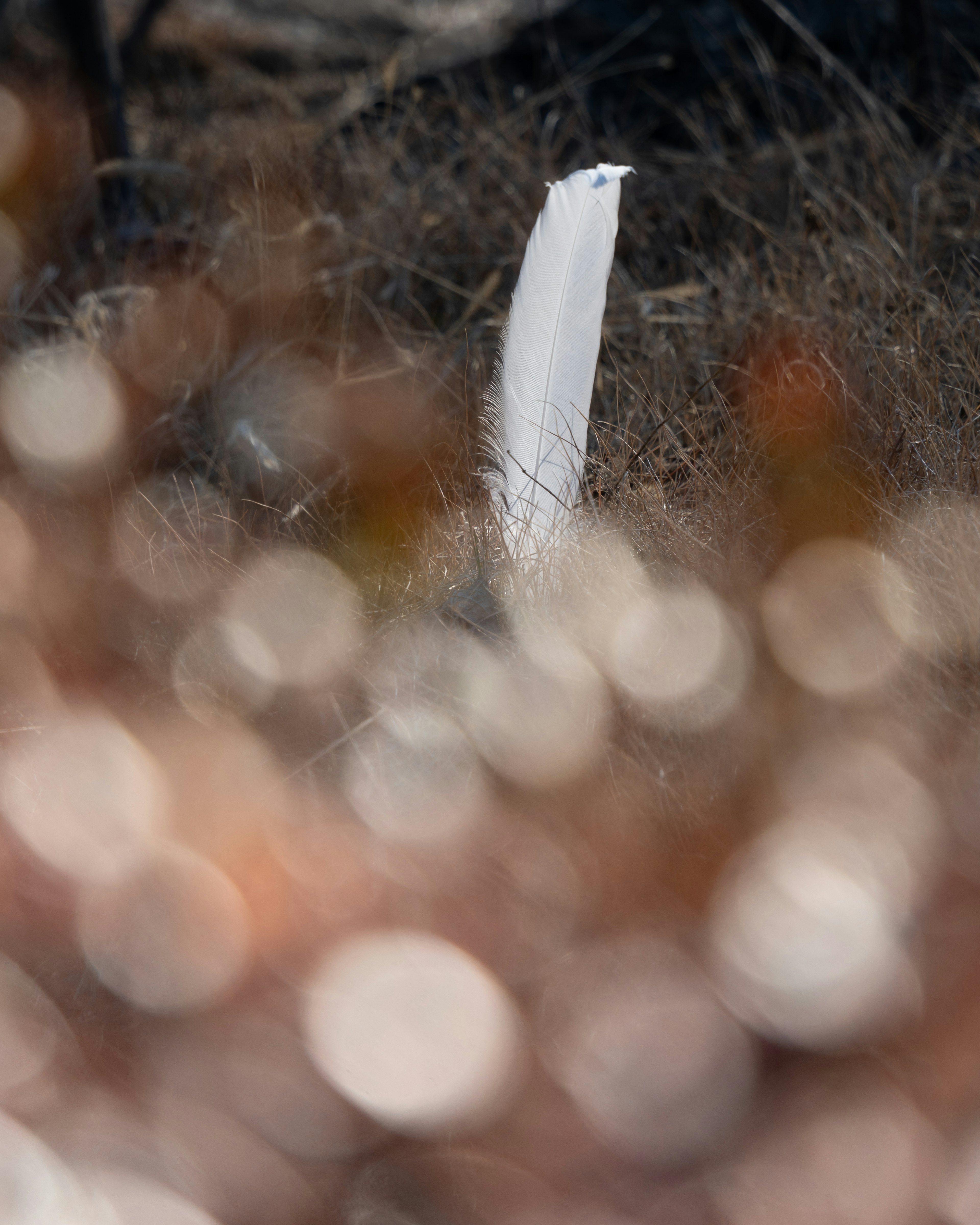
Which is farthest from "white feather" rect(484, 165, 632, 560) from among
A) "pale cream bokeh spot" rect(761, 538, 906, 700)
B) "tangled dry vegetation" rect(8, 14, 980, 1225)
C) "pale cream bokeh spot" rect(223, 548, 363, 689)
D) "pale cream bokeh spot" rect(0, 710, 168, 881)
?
"pale cream bokeh spot" rect(0, 710, 168, 881)

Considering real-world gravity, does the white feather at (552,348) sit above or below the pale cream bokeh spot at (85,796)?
above

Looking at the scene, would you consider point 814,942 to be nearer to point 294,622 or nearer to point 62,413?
point 294,622

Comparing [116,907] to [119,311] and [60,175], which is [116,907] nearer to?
[119,311]

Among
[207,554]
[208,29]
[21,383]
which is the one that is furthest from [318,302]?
[208,29]

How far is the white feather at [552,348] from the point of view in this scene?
1657 mm

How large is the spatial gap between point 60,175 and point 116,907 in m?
2.85

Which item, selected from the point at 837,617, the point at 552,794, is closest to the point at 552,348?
the point at 837,617

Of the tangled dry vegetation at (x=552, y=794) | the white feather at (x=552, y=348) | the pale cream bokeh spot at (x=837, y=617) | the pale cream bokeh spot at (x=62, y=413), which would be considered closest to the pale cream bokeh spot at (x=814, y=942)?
the tangled dry vegetation at (x=552, y=794)

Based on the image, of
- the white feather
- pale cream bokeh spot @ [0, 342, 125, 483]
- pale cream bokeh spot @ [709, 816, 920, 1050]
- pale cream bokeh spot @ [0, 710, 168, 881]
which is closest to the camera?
pale cream bokeh spot @ [709, 816, 920, 1050]

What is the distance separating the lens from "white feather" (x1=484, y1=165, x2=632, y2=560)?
1.66m

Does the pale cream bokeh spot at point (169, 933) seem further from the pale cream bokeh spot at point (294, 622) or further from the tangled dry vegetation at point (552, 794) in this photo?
the pale cream bokeh spot at point (294, 622)

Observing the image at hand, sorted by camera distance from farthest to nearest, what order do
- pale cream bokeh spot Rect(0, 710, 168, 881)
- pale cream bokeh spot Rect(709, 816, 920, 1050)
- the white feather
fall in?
1. the white feather
2. pale cream bokeh spot Rect(0, 710, 168, 881)
3. pale cream bokeh spot Rect(709, 816, 920, 1050)

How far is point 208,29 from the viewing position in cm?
449

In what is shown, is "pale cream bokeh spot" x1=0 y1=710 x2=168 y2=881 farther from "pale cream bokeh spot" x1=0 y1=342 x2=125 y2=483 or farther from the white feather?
"pale cream bokeh spot" x1=0 y1=342 x2=125 y2=483
